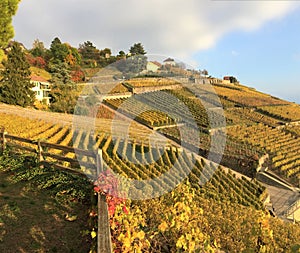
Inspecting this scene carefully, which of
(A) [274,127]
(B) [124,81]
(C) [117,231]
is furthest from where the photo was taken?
(B) [124,81]

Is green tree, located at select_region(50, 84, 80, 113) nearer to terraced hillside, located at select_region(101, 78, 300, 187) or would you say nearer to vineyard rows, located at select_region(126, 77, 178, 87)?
terraced hillside, located at select_region(101, 78, 300, 187)

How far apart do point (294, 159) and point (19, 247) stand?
27329mm

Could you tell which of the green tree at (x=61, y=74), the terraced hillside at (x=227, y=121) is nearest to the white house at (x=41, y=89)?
the green tree at (x=61, y=74)

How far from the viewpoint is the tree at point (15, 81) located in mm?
28891

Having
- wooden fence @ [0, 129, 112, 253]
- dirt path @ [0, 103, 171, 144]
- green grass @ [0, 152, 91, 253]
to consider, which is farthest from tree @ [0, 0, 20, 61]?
green grass @ [0, 152, 91, 253]

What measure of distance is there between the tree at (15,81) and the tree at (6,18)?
13944 mm

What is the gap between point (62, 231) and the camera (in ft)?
18.3

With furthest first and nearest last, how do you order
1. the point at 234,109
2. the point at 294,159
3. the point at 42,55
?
1. the point at 42,55
2. the point at 234,109
3. the point at 294,159

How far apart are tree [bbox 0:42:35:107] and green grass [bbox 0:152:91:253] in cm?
2251

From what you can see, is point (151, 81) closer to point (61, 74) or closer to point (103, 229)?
point (61, 74)

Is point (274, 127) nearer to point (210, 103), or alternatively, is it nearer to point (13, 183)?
point (210, 103)

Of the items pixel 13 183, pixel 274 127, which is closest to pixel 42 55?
pixel 274 127

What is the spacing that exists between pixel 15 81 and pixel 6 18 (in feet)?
48.8

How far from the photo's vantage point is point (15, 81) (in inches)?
1145
